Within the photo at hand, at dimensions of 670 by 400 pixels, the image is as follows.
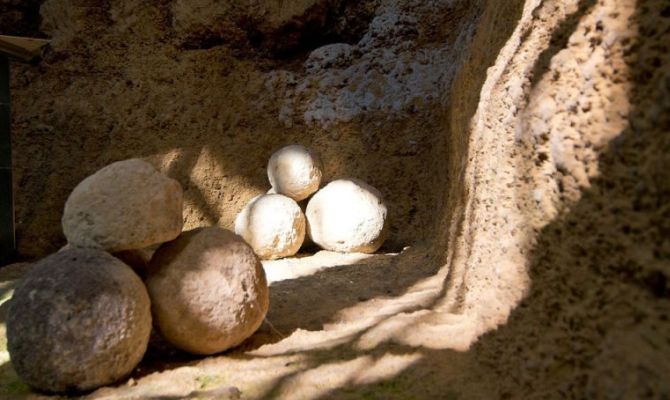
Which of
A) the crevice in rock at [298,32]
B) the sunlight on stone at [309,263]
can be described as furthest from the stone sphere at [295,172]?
the crevice in rock at [298,32]

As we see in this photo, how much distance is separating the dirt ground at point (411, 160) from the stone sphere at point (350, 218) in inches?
6.7

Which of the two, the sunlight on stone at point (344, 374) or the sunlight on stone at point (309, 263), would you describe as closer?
the sunlight on stone at point (344, 374)

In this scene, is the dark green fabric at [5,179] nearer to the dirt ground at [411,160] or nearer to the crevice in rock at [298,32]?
the dirt ground at [411,160]

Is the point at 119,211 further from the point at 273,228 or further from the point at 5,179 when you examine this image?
the point at 5,179

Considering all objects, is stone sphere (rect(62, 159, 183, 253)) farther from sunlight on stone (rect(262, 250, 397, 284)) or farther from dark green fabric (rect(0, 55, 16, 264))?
dark green fabric (rect(0, 55, 16, 264))

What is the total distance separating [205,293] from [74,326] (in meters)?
0.53

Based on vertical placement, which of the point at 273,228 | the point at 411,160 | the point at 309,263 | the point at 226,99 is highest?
the point at 226,99

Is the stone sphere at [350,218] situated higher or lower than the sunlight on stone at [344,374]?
lower

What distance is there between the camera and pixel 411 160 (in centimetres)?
528

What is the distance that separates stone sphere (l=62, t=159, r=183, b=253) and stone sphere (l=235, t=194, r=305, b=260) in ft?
7.01

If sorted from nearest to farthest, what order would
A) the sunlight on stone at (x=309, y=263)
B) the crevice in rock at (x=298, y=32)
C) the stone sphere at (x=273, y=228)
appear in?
the sunlight on stone at (x=309, y=263) < the stone sphere at (x=273, y=228) < the crevice in rock at (x=298, y=32)

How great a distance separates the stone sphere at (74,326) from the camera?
2.01 m

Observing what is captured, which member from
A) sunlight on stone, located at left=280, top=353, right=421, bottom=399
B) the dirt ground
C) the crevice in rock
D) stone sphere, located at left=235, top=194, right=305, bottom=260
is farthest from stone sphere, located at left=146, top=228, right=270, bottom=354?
the crevice in rock

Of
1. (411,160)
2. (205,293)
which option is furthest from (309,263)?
(205,293)
